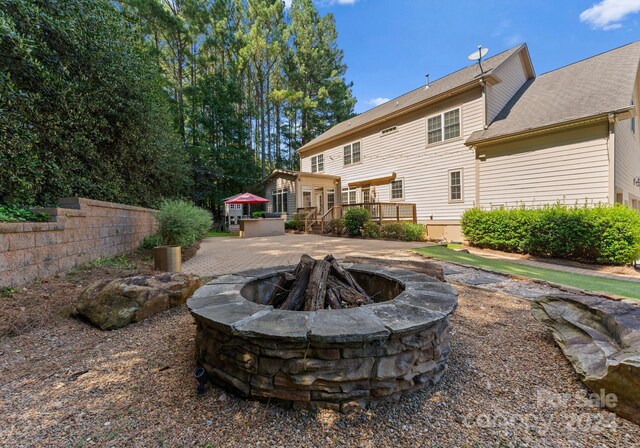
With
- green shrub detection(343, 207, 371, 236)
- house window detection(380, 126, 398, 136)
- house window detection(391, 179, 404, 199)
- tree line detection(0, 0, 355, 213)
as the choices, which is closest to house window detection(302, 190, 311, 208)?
green shrub detection(343, 207, 371, 236)

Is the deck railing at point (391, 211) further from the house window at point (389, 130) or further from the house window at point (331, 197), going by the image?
the house window at point (331, 197)

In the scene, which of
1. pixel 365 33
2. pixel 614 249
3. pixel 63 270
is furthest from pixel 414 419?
pixel 365 33

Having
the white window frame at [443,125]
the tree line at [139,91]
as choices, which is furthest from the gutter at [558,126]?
the tree line at [139,91]

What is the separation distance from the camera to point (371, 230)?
1140cm

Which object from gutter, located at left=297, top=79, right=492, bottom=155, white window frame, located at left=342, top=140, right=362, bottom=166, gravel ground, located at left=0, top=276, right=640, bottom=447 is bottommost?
gravel ground, located at left=0, top=276, right=640, bottom=447

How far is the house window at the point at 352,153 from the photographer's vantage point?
50.2 feet

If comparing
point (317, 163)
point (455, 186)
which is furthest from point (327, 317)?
point (317, 163)

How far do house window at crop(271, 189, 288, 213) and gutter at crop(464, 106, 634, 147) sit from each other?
10605 millimetres

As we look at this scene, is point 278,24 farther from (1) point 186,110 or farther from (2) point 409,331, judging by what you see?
Result: (2) point 409,331

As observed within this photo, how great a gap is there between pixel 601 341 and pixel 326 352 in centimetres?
205

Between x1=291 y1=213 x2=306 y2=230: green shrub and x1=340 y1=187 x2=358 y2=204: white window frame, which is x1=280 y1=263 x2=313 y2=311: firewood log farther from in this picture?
x1=340 y1=187 x2=358 y2=204: white window frame

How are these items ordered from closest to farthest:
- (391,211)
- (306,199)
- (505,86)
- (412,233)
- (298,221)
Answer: (412,233) → (505,86) → (391,211) → (298,221) → (306,199)

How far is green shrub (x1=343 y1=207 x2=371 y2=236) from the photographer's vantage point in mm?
11750

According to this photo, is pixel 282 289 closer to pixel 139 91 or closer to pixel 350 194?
pixel 139 91
